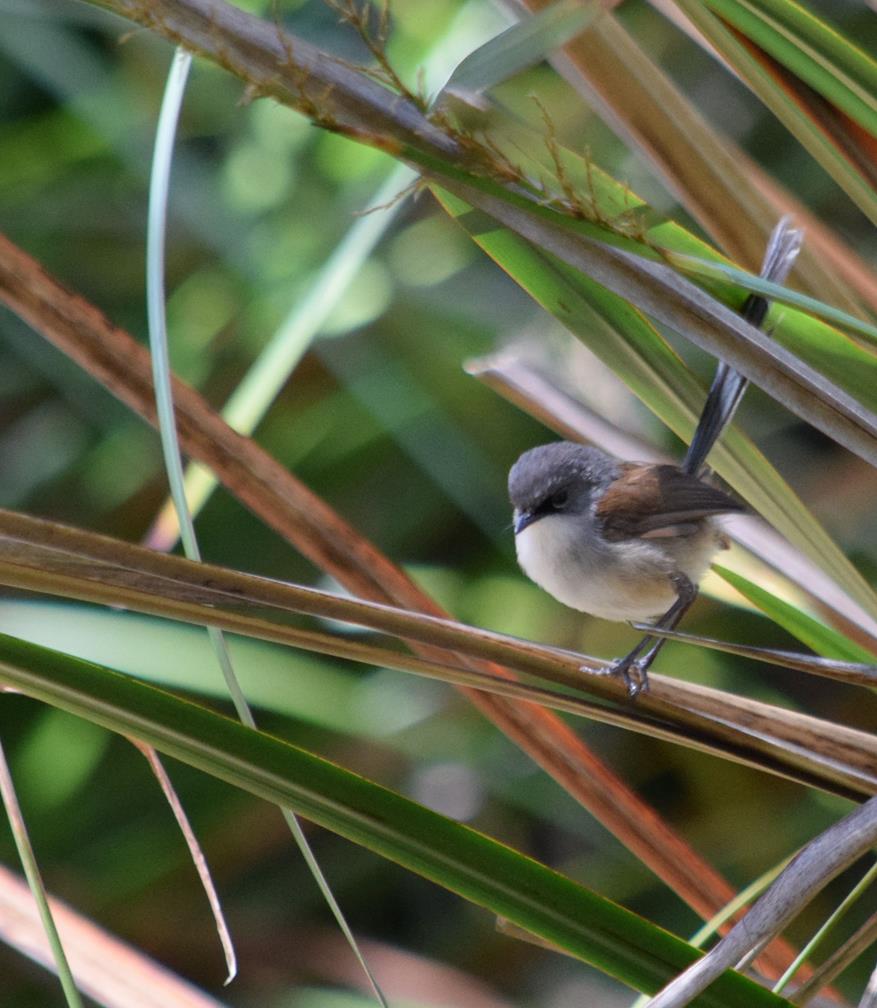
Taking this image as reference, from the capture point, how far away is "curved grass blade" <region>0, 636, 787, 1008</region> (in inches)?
45.3

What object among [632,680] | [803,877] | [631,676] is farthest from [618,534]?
[803,877]

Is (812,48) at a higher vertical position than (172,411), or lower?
higher

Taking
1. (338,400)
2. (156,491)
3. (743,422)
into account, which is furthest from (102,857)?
(743,422)

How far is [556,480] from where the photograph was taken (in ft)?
8.53

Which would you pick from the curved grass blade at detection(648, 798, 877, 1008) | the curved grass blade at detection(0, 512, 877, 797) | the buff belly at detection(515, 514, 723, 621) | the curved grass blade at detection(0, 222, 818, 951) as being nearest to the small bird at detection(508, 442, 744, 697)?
the buff belly at detection(515, 514, 723, 621)

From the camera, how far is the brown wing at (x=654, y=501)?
7.67ft

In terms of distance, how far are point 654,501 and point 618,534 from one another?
137mm

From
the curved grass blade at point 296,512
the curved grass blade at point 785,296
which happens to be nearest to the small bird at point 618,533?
the curved grass blade at point 296,512

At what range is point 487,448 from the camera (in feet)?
11.2

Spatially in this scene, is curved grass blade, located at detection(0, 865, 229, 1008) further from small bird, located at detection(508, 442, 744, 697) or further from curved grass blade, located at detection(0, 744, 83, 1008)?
small bird, located at detection(508, 442, 744, 697)

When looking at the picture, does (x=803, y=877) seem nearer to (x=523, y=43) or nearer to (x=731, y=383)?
(x=731, y=383)

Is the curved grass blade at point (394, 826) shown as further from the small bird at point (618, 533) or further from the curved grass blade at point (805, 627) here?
the small bird at point (618, 533)

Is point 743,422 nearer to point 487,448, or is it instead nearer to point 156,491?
point 487,448

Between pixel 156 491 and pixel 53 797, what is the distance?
3.11 feet
